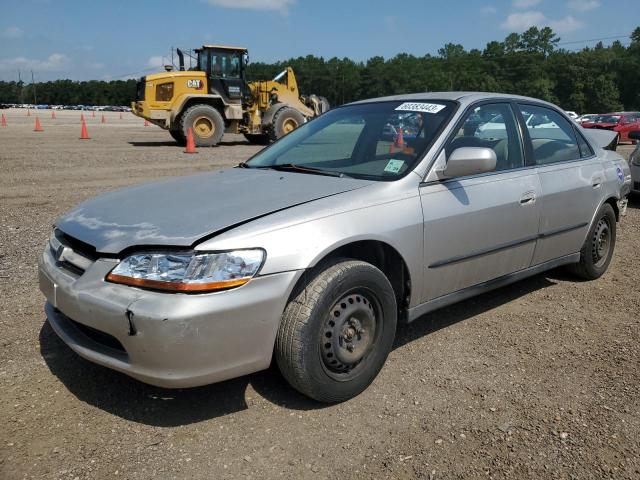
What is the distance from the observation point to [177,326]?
230 centimetres

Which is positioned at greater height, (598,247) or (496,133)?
(496,133)

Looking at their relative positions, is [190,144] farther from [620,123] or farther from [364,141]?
[620,123]

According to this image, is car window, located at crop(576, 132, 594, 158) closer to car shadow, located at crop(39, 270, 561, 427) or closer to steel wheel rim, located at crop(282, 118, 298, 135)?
A: car shadow, located at crop(39, 270, 561, 427)

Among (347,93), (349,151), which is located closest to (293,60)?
(347,93)

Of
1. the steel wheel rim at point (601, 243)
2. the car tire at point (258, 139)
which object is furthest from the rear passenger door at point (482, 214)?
the car tire at point (258, 139)

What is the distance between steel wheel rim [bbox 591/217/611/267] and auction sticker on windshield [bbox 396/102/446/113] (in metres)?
1.97

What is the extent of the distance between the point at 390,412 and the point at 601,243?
298 centimetres

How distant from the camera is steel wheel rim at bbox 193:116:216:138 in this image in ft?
56.5

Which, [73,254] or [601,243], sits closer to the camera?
[73,254]

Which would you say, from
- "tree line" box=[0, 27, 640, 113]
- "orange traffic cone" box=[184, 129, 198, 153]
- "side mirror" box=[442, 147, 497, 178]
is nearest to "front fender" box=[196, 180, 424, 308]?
"side mirror" box=[442, 147, 497, 178]

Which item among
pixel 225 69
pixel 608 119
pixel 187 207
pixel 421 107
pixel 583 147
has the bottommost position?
pixel 187 207

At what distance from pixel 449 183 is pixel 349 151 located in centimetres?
84

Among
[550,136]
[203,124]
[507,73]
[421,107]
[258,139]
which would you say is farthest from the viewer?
[507,73]

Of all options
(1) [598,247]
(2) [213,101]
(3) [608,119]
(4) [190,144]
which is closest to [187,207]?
(1) [598,247]
